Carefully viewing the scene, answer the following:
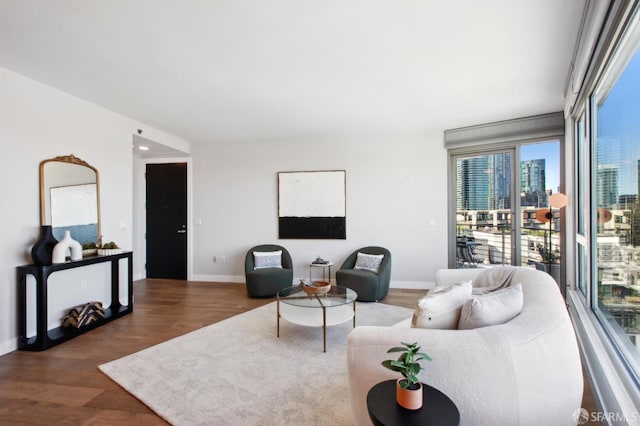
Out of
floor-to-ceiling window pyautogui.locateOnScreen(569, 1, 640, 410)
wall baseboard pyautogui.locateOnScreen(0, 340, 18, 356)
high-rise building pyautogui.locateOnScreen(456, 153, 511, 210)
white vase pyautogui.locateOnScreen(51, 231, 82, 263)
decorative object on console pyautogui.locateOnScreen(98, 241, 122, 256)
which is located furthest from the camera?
high-rise building pyautogui.locateOnScreen(456, 153, 511, 210)

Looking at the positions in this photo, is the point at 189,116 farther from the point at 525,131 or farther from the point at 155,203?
the point at 525,131

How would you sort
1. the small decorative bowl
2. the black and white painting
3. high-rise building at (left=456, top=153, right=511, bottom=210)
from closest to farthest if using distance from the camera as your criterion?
the small decorative bowl
high-rise building at (left=456, top=153, right=511, bottom=210)
the black and white painting

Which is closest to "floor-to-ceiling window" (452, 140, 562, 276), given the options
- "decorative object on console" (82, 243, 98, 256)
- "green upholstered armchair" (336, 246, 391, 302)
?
"green upholstered armchair" (336, 246, 391, 302)

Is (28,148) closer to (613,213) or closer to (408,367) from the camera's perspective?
(408,367)

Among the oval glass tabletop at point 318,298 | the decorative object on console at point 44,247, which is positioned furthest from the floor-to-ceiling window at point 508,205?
the decorative object on console at point 44,247

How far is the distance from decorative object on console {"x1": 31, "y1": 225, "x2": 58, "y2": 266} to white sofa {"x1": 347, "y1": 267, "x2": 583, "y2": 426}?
3.09m

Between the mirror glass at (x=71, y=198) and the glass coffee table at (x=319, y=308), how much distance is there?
2400 mm

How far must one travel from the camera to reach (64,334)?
286 cm

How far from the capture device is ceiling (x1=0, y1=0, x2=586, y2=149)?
1858mm

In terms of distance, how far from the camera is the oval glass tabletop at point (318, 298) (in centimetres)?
288

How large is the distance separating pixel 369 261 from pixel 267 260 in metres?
1.62

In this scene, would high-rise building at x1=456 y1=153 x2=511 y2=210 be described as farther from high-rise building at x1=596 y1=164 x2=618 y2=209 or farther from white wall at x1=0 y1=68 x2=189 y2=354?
white wall at x1=0 y1=68 x2=189 y2=354

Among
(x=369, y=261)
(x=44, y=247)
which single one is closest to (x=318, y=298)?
(x=369, y=261)

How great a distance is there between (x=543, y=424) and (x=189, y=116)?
4383 millimetres
